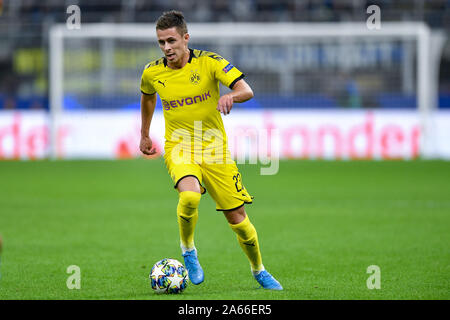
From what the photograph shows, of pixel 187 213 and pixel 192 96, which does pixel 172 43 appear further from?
pixel 187 213

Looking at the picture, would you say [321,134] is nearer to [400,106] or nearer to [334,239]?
[400,106]

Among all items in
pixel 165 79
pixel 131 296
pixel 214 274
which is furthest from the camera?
pixel 214 274

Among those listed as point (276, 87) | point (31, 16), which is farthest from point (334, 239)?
point (31, 16)

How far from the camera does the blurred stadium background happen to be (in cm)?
2108

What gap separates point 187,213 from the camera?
616cm

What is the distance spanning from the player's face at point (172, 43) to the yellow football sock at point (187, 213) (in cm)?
107

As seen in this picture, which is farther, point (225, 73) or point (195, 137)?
point (195, 137)

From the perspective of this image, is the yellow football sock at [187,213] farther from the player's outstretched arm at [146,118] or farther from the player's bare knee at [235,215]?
the player's outstretched arm at [146,118]

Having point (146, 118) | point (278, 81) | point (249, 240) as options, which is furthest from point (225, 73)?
point (278, 81)

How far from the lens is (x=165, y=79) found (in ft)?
20.6

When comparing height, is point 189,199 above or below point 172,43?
below

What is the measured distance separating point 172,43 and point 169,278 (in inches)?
71.1

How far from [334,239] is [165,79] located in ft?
12.5

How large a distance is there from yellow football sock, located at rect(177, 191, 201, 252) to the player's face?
107 centimetres
